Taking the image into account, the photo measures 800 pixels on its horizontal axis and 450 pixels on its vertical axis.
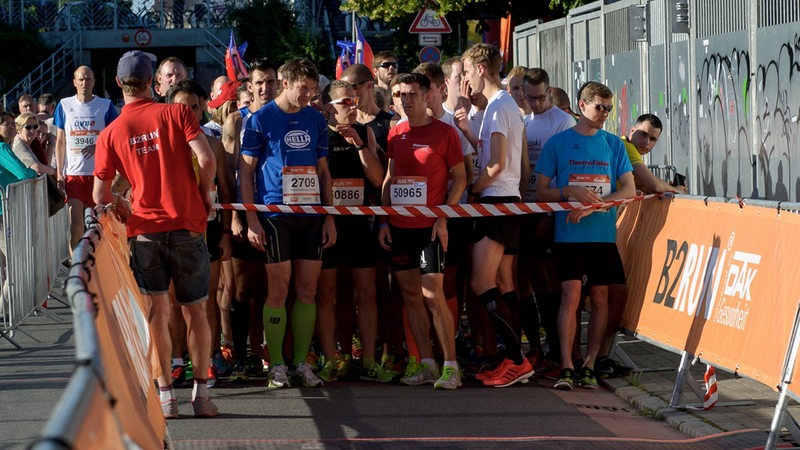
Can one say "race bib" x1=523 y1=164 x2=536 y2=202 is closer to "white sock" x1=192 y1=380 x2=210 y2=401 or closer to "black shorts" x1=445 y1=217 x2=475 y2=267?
"black shorts" x1=445 y1=217 x2=475 y2=267

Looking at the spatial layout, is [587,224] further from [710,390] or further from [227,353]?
[227,353]

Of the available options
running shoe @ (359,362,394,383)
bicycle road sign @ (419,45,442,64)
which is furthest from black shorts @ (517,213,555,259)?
bicycle road sign @ (419,45,442,64)

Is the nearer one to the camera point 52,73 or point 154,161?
point 154,161

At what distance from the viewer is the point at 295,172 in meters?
9.18

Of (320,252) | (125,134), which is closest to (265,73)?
(320,252)

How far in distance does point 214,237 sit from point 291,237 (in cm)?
72

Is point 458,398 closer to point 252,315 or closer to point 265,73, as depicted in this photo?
point 252,315

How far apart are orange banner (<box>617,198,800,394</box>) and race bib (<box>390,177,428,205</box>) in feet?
5.34

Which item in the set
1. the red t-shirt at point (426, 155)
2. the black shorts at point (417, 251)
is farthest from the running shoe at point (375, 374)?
the red t-shirt at point (426, 155)

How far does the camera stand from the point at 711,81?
46.2 ft

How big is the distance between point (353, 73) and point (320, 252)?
127 cm

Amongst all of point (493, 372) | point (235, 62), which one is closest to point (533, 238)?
point (493, 372)

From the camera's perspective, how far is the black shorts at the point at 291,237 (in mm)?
9219

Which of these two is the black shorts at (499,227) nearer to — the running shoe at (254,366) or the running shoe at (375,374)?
the running shoe at (375,374)
